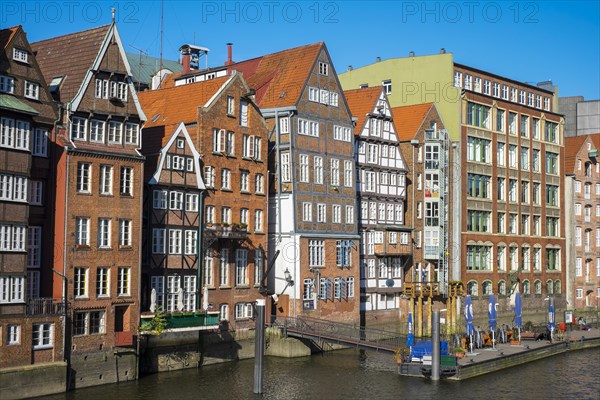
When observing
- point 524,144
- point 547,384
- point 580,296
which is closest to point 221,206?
point 547,384

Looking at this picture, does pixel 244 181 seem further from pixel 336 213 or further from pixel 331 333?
pixel 331 333

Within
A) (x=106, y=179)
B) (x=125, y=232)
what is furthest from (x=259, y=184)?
(x=106, y=179)

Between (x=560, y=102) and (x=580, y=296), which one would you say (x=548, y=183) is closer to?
(x=580, y=296)

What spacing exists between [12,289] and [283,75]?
31.2 meters

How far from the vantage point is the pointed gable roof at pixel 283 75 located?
67.8 meters

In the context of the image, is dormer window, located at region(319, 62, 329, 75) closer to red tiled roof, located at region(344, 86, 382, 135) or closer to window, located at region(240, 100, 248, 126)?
red tiled roof, located at region(344, 86, 382, 135)

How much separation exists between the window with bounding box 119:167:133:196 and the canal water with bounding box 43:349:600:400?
11039mm

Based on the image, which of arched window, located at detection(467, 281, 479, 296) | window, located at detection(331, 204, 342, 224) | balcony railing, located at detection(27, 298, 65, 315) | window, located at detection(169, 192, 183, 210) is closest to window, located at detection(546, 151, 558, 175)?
arched window, located at detection(467, 281, 479, 296)

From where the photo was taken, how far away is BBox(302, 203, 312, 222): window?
66.8 meters

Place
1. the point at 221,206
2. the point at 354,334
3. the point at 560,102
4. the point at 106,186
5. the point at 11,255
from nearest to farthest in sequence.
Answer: the point at 11,255
the point at 106,186
the point at 221,206
the point at 354,334
the point at 560,102

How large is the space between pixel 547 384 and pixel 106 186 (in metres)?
29.3

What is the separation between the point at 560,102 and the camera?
125250mm

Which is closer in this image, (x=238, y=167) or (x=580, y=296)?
(x=238, y=167)

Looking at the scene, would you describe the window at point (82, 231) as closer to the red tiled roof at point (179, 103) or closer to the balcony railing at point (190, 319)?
the balcony railing at point (190, 319)
